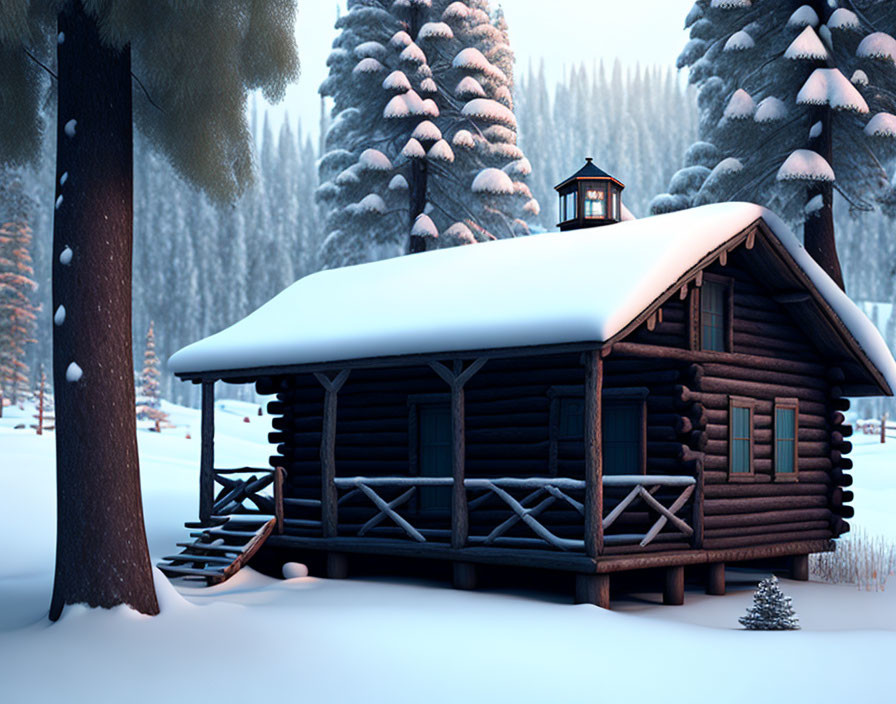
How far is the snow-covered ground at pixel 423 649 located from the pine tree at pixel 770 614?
255 millimetres

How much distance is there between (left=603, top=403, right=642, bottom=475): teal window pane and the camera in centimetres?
1606

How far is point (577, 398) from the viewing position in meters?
16.3

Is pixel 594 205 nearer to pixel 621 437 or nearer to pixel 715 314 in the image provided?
pixel 715 314

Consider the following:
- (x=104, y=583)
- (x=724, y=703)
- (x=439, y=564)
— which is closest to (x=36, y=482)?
(x=439, y=564)

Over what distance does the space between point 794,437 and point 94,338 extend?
11845 mm

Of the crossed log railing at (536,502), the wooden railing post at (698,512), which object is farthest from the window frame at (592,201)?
the wooden railing post at (698,512)

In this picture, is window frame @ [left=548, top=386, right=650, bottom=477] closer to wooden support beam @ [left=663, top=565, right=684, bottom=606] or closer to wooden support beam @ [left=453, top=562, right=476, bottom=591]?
wooden support beam @ [left=663, top=565, right=684, bottom=606]

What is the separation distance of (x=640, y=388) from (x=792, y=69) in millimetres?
11606

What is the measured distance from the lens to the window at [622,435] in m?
16.0

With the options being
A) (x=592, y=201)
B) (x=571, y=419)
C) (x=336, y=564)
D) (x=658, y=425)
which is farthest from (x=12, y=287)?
(x=658, y=425)

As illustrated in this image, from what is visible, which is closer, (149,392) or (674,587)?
(674,587)

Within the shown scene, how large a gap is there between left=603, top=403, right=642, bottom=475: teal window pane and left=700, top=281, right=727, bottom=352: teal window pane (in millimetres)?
1586

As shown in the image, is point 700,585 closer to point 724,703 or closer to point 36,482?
point 724,703

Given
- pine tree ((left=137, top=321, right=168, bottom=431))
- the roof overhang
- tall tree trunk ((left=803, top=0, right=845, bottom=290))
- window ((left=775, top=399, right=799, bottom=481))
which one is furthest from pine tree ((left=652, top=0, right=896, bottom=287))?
pine tree ((left=137, top=321, right=168, bottom=431))
